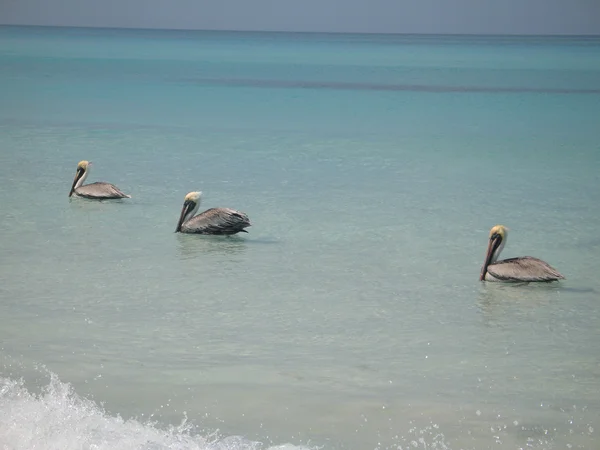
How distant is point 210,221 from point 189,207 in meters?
0.18

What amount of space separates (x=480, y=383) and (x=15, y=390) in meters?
1.62

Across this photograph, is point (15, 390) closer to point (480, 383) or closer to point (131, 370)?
point (131, 370)

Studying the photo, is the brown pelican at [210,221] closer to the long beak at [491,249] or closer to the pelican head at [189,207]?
the pelican head at [189,207]

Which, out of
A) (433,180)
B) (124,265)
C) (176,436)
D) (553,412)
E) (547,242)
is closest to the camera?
(176,436)

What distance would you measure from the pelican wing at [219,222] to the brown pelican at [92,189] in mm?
1069

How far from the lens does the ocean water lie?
3766 millimetres

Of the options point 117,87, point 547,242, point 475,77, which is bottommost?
point 547,242

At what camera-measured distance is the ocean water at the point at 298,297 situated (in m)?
3.77

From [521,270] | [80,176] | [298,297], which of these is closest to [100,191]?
[80,176]

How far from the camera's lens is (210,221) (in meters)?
6.17

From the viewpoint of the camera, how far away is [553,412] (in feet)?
12.6

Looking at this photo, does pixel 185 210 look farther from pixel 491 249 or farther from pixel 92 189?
pixel 491 249

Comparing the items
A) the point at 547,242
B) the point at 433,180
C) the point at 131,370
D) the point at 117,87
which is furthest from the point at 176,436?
the point at 117,87

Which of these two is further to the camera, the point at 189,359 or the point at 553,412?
the point at 189,359
